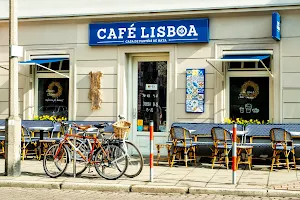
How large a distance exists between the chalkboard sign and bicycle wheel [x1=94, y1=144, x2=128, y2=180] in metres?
4.33

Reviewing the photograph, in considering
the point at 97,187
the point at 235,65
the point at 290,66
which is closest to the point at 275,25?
the point at 290,66

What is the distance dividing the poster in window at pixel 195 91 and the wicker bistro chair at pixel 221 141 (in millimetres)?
1580

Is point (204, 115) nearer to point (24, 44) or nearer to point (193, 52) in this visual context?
point (193, 52)

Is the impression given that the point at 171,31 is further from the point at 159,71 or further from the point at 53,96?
the point at 53,96

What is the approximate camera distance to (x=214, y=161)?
40.0 ft

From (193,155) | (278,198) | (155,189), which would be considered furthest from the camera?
(193,155)

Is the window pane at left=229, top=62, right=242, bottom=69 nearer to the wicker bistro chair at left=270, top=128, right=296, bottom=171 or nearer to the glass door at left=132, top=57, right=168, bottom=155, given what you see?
the glass door at left=132, top=57, right=168, bottom=155

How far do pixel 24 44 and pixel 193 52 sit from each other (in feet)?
16.3

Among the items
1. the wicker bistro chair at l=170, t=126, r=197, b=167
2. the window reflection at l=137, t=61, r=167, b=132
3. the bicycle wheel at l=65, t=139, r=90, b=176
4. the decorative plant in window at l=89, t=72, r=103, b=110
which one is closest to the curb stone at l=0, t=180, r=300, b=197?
the bicycle wheel at l=65, t=139, r=90, b=176

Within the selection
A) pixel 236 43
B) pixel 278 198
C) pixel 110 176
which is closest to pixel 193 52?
pixel 236 43

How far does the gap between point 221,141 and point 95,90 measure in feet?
13.3

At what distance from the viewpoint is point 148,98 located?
1473cm

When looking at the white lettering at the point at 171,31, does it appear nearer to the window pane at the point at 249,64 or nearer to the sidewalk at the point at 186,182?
the window pane at the point at 249,64

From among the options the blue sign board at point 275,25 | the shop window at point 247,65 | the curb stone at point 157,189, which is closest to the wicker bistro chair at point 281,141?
the shop window at point 247,65
